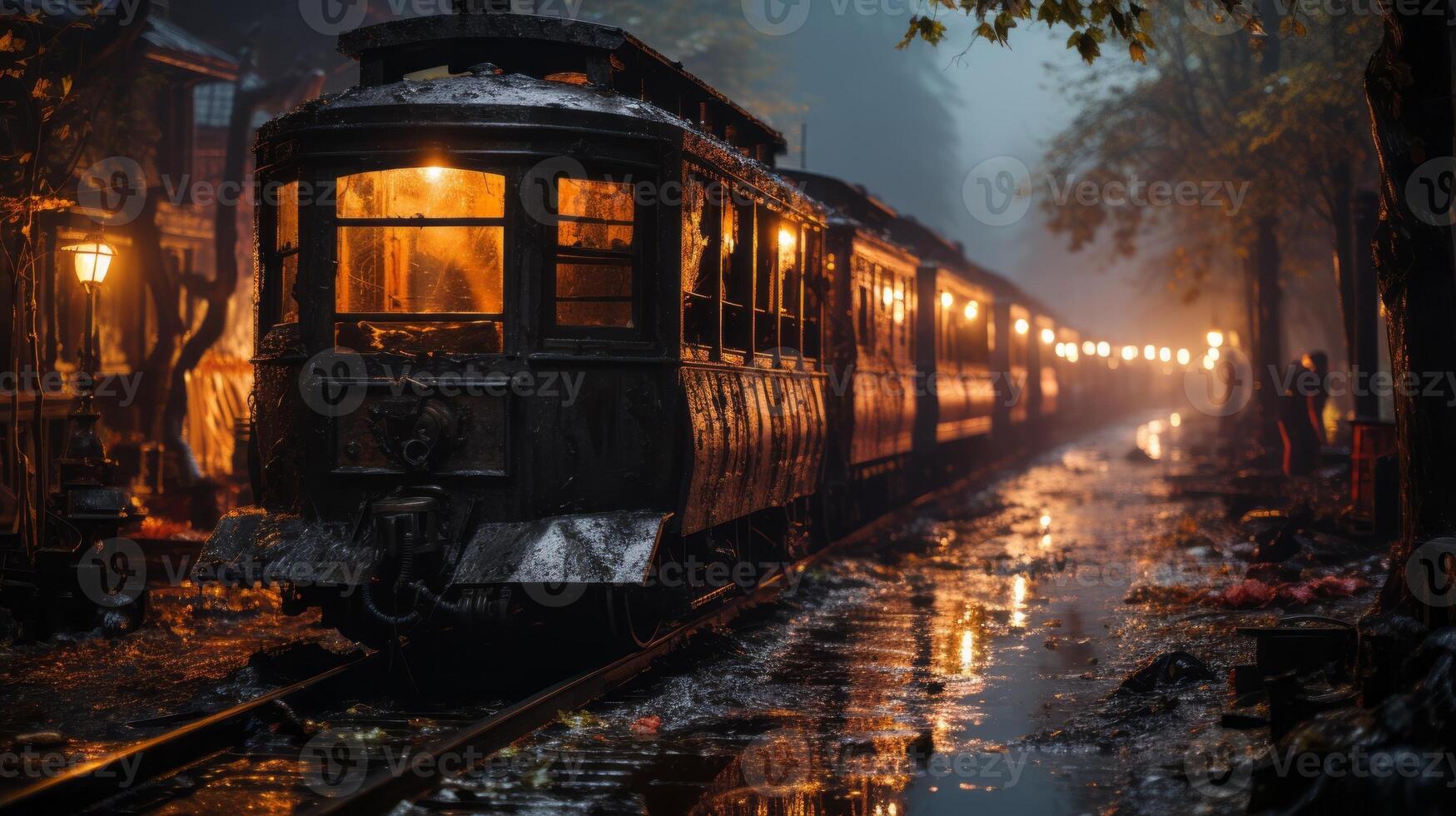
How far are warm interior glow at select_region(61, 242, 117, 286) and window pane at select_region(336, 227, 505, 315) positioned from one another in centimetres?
345

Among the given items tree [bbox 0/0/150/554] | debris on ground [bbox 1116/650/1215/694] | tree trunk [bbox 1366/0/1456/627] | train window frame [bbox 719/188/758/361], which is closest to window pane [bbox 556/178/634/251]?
train window frame [bbox 719/188/758/361]

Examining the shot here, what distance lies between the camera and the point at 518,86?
26.1 ft

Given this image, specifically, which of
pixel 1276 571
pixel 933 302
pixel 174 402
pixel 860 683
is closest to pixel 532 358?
pixel 860 683

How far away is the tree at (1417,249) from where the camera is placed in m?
6.71

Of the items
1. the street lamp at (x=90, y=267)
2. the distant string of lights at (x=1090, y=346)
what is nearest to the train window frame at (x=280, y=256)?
the street lamp at (x=90, y=267)

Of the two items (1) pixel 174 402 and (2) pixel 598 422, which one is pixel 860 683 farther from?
(1) pixel 174 402

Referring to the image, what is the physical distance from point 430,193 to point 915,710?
3881mm

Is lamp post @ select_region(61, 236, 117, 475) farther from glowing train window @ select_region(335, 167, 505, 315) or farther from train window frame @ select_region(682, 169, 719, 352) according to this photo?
train window frame @ select_region(682, 169, 719, 352)

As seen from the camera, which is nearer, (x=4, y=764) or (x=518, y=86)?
(x=4, y=764)

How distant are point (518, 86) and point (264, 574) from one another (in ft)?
10.2

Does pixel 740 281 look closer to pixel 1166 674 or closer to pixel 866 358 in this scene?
pixel 1166 674

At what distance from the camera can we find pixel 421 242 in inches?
303

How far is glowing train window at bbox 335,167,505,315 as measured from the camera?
25.1 ft

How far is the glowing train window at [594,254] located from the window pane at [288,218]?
157 centimetres
